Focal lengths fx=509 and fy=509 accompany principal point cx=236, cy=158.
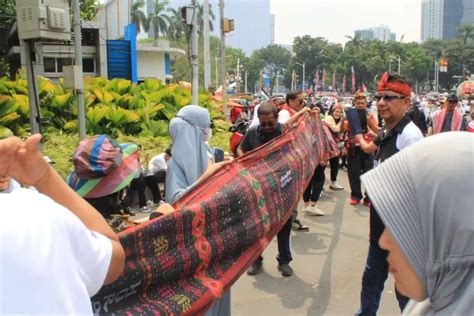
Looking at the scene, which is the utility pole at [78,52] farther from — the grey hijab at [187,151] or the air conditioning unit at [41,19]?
the grey hijab at [187,151]

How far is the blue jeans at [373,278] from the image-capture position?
3539mm

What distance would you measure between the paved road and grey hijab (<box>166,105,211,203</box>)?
144 cm

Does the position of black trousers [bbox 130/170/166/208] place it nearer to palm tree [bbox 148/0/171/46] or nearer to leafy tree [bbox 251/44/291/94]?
palm tree [bbox 148/0/171/46]

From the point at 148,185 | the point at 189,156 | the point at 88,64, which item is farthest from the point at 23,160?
the point at 88,64

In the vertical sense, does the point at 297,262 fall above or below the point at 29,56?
below

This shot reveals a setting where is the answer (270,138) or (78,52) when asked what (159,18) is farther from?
(270,138)

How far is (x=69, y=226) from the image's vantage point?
1.34 m

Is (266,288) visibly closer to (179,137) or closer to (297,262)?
(297,262)

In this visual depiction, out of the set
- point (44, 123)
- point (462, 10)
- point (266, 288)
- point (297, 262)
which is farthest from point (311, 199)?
point (462, 10)

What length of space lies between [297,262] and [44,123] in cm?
747

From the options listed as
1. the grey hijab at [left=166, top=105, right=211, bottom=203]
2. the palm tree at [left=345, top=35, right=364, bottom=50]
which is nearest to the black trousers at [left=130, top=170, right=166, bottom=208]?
the grey hijab at [left=166, top=105, right=211, bottom=203]

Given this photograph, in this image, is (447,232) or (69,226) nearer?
(447,232)

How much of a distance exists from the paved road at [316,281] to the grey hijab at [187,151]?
1.44 meters

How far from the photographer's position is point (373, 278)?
11.8 feet
